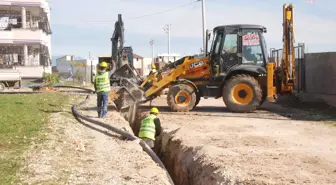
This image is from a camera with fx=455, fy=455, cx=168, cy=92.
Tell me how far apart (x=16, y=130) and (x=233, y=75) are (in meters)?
8.03

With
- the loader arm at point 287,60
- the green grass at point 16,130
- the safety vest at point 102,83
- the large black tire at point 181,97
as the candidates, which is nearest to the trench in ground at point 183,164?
the safety vest at point 102,83

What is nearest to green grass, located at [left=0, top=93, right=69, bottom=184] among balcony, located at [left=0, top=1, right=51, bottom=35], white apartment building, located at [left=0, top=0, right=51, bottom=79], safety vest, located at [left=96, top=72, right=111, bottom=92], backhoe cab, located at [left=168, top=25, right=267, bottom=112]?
safety vest, located at [left=96, top=72, right=111, bottom=92]

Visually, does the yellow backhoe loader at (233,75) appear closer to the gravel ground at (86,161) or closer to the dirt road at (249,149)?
the dirt road at (249,149)

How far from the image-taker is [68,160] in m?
7.98

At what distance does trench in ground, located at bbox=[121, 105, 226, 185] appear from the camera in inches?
320

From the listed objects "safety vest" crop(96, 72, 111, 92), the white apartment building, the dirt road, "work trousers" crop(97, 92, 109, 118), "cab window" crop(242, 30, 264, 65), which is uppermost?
the white apartment building

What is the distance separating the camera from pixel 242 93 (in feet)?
51.8

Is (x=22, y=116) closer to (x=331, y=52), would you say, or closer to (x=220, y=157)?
(x=220, y=157)

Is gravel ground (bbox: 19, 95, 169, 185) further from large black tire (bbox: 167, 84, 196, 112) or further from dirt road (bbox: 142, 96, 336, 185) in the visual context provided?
large black tire (bbox: 167, 84, 196, 112)

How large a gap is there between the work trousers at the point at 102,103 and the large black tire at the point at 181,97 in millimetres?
2989

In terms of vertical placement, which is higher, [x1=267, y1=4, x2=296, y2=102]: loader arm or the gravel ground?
[x1=267, y1=4, x2=296, y2=102]: loader arm

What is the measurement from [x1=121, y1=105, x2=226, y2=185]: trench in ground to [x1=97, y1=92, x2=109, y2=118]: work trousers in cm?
225

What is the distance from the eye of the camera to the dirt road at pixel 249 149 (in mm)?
7395

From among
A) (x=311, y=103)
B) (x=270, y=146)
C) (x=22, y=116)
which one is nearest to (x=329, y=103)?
(x=311, y=103)
